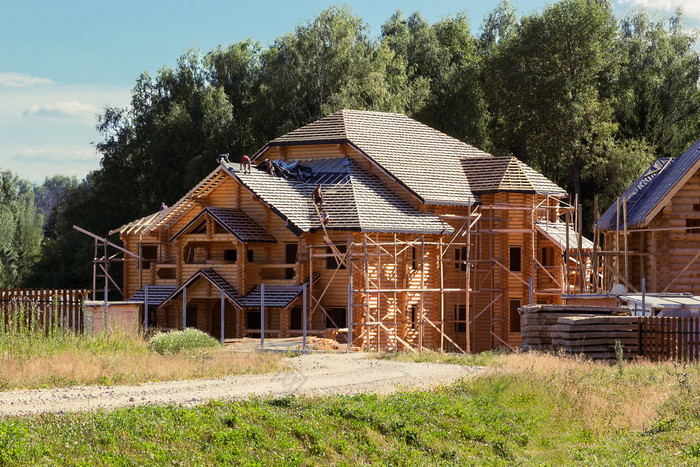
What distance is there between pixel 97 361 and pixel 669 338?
53.1 ft

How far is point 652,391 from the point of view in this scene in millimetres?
21656

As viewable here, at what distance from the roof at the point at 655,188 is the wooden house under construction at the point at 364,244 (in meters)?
2.56

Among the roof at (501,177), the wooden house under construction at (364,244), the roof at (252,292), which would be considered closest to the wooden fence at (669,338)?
the wooden house under construction at (364,244)

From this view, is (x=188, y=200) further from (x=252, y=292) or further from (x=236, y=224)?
(x=252, y=292)

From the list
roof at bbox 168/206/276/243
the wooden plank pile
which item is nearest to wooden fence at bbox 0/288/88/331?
roof at bbox 168/206/276/243

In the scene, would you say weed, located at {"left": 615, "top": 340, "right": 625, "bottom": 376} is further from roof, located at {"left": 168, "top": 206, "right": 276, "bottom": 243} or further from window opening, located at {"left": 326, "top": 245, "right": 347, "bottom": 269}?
roof, located at {"left": 168, "top": 206, "right": 276, "bottom": 243}

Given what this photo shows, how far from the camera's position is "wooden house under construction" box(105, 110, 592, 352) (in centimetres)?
4350

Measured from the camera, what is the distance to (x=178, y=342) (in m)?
31.2

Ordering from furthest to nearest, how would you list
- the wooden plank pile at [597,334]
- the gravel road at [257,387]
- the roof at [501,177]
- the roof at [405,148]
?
the roof at [501,177] → the roof at [405,148] → the wooden plank pile at [597,334] → the gravel road at [257,387]

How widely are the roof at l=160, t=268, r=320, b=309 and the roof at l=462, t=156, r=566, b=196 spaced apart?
10.8 metres

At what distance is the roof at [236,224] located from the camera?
146 ft

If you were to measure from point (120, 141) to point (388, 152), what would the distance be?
1415 inches

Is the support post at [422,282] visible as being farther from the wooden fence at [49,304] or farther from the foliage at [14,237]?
the foliage at [14,237]

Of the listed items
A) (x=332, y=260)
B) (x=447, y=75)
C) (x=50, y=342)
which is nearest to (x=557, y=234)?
(x=332, y=260)
